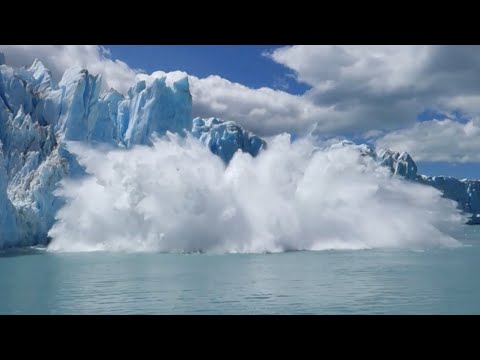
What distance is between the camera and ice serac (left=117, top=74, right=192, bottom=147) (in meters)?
28.9

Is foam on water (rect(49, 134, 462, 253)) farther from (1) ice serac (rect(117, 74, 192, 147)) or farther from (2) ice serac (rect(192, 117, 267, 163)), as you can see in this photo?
(2) ice serac (rect(192, 117, 267, 163))

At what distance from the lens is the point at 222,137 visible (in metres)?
44.6

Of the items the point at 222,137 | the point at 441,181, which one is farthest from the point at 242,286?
the point at 441,181

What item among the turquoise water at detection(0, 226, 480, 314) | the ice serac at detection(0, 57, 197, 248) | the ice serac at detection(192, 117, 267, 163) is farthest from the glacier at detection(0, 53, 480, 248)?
the ice serac at detection(192, 117, 267, 163)

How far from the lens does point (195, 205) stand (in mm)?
19406

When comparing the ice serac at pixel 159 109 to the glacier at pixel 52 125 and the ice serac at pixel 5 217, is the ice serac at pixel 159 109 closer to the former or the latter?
the glacier at pixel 52 125

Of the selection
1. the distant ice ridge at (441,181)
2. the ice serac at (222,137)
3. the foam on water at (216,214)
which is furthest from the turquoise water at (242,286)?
the distant ice ridge at (441,181)

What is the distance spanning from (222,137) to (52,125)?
20528 mm

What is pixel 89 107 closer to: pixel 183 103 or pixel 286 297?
pixel 183 103

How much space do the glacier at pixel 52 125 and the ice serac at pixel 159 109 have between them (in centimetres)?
6

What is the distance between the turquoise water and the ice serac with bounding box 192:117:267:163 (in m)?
26.9

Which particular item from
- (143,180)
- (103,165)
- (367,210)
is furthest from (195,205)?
(367,210)

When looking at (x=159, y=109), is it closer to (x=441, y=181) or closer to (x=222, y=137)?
(x=222, y=137)

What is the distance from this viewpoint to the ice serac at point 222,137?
1693 inches
